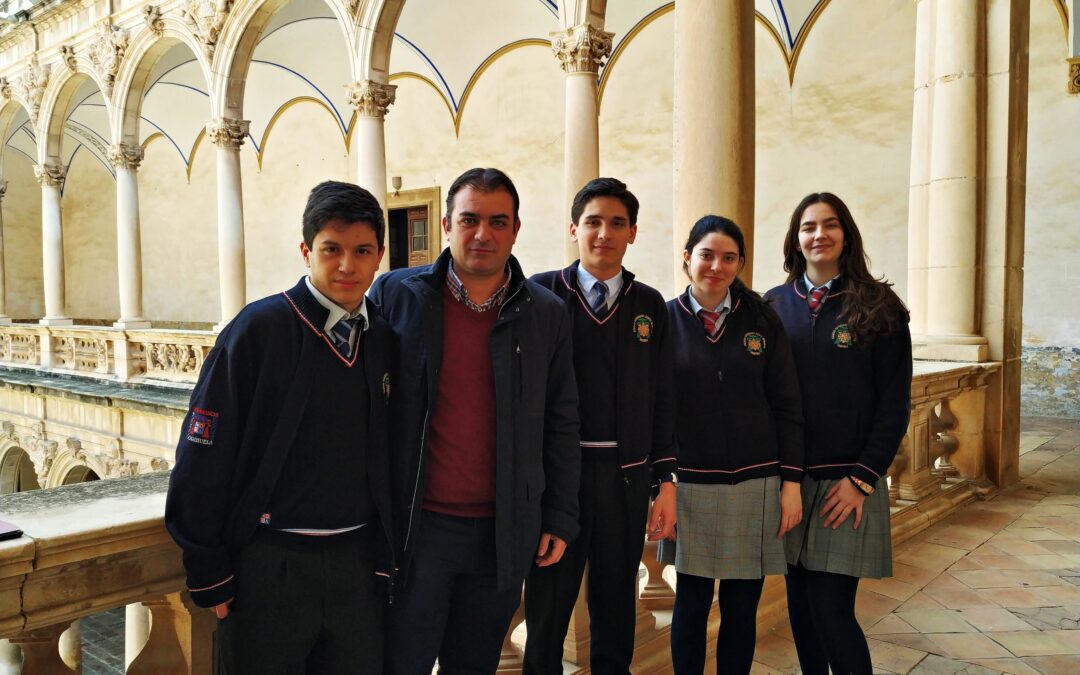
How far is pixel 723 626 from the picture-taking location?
6.97ft

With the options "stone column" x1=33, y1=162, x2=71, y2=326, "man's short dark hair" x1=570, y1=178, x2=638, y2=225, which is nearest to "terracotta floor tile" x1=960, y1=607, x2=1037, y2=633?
"man's short dark hair" x1=570, y1=178, x2=638, y2=225

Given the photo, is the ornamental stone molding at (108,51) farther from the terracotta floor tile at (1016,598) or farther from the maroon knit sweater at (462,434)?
the terracotta floor tile at (1016,598)

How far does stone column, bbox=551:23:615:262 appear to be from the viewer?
7664 millimetres

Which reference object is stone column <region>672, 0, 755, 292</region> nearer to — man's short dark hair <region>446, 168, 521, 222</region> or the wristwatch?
the wristwatch

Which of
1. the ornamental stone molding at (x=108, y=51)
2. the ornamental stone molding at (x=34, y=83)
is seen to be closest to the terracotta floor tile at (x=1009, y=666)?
the ornamental stone molding at (x=108, y=51)

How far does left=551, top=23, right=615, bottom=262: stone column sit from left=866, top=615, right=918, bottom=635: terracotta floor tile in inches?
197

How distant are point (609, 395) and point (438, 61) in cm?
1336

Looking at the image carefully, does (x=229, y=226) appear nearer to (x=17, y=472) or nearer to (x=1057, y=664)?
(x=17, y=472)

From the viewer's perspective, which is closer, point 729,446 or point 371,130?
point 729,446

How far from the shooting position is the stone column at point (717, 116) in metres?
3.08

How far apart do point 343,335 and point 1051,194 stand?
928cm

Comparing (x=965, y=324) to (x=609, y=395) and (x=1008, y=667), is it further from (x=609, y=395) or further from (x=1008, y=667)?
(x=609, y=395)

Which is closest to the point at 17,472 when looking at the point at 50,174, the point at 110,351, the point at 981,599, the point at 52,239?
the point at 110,351

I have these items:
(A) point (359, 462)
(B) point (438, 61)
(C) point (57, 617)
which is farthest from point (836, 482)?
(B) point (438, 61)
